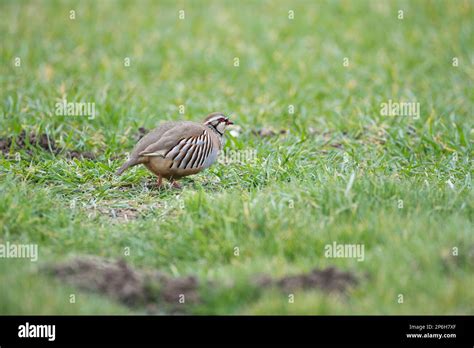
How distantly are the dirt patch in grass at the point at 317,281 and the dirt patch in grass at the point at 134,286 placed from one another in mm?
572

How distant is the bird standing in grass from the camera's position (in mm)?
7445

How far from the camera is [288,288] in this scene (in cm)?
545

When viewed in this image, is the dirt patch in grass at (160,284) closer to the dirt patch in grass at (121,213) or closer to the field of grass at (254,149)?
the field of grass at (254,149)

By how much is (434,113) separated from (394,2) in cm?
560

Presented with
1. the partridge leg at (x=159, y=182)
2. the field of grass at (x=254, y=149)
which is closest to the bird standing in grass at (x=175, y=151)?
the partridge leg at (x=159, y=182)

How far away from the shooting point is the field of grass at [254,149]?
5.60 meters

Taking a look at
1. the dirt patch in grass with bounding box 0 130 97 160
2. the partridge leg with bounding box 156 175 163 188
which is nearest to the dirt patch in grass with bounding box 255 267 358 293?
the partridge leg with bounding box 156 175 163 188

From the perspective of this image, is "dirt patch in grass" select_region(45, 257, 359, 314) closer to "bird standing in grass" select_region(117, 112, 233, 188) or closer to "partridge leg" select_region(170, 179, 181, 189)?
"bird standing in grass" select_region(117, 112, 233, 188)

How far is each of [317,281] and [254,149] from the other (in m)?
3.46

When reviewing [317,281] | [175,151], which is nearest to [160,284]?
[317,281]

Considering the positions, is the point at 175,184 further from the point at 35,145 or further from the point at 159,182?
the point at 35,145

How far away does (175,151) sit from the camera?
293 inches

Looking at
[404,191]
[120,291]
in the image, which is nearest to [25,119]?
[120,291]

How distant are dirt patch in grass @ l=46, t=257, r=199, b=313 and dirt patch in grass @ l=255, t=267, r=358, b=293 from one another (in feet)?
1.88
